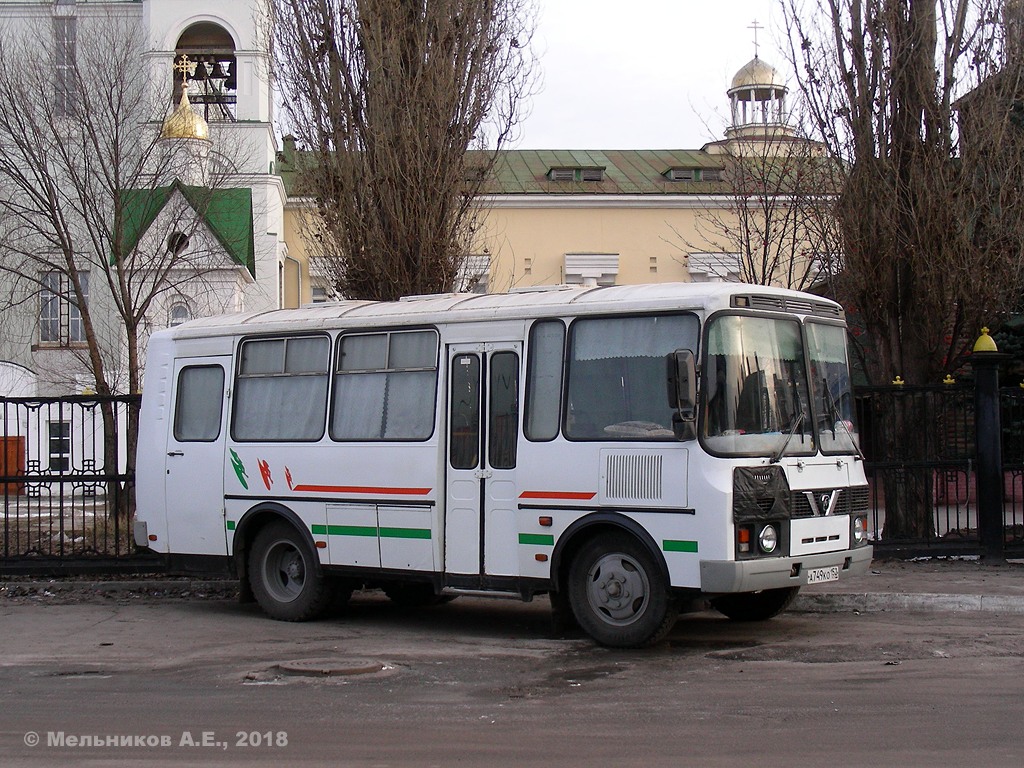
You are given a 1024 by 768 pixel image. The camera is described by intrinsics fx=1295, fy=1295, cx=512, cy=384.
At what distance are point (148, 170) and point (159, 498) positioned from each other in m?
13.2

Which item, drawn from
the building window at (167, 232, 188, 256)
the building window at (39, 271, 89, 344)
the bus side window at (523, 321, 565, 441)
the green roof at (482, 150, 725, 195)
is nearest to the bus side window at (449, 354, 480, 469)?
the bus side window at (523, 321, 565, 441)

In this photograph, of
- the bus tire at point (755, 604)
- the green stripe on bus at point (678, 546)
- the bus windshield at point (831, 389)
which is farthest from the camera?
the bus tire at point (755, 604)

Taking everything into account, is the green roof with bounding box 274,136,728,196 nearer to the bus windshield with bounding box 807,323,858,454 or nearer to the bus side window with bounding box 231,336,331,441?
the bus side window with bounding box 231,336,331,441

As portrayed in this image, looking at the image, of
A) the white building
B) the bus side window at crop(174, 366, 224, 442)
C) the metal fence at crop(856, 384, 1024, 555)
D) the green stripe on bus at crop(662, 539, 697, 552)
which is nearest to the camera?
the green stripe on bus at crop(662, 539, 697, 552)

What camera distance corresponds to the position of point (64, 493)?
15461mm

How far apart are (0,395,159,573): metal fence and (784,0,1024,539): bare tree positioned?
918cm

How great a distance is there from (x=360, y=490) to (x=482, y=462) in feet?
4.59

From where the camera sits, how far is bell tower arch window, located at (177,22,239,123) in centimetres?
3872

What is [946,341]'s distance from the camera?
16.4 meters

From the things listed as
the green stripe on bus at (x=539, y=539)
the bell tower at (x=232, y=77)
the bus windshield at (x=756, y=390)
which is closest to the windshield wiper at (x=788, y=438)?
the bus windshield at (x=756, y=390)

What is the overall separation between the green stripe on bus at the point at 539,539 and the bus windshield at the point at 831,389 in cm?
233

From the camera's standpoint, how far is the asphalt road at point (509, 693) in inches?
278

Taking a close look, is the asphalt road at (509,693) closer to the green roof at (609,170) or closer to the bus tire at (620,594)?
the bus tire at (620,594)

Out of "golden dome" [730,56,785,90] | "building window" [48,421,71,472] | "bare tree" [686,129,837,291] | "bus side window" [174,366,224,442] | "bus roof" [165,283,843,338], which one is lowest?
"building window" [48,421,71,472]
